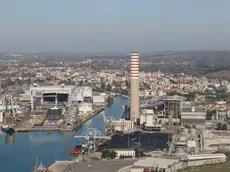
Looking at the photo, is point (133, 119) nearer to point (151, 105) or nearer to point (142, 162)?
point (151, 105)

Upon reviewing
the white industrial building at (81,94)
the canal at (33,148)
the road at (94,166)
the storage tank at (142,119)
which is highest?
the white industrial building at (81,94)

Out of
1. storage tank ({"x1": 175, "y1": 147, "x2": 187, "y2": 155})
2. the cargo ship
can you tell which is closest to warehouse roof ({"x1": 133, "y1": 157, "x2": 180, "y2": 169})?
storage tank ({"x1": 175, "y1": 147, "x2": 187, "y2": 155})

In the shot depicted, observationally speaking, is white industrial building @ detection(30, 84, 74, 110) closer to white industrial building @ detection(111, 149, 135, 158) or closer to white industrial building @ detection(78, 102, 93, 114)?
white industrial building @ detection(78, 102, 93, 114)

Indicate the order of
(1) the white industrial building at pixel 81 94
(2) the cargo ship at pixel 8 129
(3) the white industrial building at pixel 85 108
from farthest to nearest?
(1) the white industrial building at pixel 81 94
(3) the white industrial building at pixel 85 108
(2) the cargo ship at pixel 8 129

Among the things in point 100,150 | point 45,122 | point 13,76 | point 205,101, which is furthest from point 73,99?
point 13,76

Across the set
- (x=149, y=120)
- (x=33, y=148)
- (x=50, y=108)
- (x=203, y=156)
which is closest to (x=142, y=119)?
(x=149, y=120)

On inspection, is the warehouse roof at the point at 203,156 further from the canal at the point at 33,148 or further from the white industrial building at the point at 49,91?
the white industrial building at the point at 49,91

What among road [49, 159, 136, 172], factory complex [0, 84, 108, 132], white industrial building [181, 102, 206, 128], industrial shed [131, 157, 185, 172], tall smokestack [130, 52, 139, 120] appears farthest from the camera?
tall smokestack [130, 52, 139, 120]

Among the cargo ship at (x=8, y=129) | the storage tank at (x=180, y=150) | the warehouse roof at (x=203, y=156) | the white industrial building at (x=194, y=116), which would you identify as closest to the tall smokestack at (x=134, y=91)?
the white industrial building at (x=194, y=116)

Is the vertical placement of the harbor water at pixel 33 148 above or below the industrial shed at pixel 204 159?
below
